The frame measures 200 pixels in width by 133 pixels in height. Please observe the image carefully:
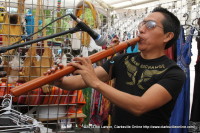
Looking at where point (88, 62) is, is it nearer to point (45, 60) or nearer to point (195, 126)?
point (45, 60)

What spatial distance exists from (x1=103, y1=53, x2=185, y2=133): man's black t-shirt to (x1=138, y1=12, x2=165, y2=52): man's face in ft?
0.23

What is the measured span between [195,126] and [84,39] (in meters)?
1.12

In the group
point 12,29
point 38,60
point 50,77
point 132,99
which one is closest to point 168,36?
point 132,99

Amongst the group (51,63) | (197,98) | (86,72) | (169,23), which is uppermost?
(169,23)

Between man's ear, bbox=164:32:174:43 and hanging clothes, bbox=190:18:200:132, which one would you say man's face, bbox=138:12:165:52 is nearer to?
man's ear, bbox=164:32:174:43

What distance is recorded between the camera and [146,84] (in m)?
0.93

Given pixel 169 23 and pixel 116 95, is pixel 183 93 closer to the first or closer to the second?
pixel 169 23

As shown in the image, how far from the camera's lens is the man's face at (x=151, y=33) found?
3.15 ft

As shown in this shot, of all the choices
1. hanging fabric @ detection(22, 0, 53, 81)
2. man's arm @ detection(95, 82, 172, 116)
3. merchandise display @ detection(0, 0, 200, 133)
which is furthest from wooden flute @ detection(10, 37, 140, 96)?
hanging fabric @ detection(22, 0, 53, 81)

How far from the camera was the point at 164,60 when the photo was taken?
3.23 ft

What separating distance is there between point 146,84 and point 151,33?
23 cm

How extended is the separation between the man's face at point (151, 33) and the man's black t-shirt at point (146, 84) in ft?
0.23

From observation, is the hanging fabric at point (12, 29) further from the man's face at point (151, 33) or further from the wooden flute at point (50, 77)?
the man's face at point (151, 33)

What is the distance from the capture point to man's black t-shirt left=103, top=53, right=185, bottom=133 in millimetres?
882
